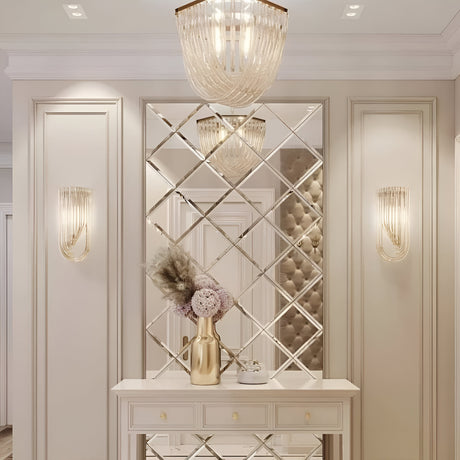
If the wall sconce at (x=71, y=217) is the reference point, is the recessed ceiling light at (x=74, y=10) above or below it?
above

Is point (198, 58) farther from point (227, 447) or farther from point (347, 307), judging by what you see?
A: point (227, 447)

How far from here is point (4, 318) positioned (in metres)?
6.33

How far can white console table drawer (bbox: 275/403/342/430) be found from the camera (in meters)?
3.07

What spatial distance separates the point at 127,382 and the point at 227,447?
2.22 feet

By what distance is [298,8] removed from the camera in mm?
2936

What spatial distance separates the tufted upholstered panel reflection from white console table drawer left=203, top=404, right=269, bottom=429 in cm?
42

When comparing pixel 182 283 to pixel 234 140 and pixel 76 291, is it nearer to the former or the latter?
pixel 76 291

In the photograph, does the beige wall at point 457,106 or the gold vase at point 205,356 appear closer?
the gold vase at point 205,356

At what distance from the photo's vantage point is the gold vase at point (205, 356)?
316 cm

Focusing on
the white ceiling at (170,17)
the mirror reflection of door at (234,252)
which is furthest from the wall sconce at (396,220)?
the white ceiling at (170,17)

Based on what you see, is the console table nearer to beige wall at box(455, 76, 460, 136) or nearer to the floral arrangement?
the floral arrangement

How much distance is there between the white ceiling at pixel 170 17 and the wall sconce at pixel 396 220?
0.88 meters

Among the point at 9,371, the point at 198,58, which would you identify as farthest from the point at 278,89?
the point at 9,371

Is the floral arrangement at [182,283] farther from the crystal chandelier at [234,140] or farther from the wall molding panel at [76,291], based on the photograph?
the crystal chandelier at [234,140]
